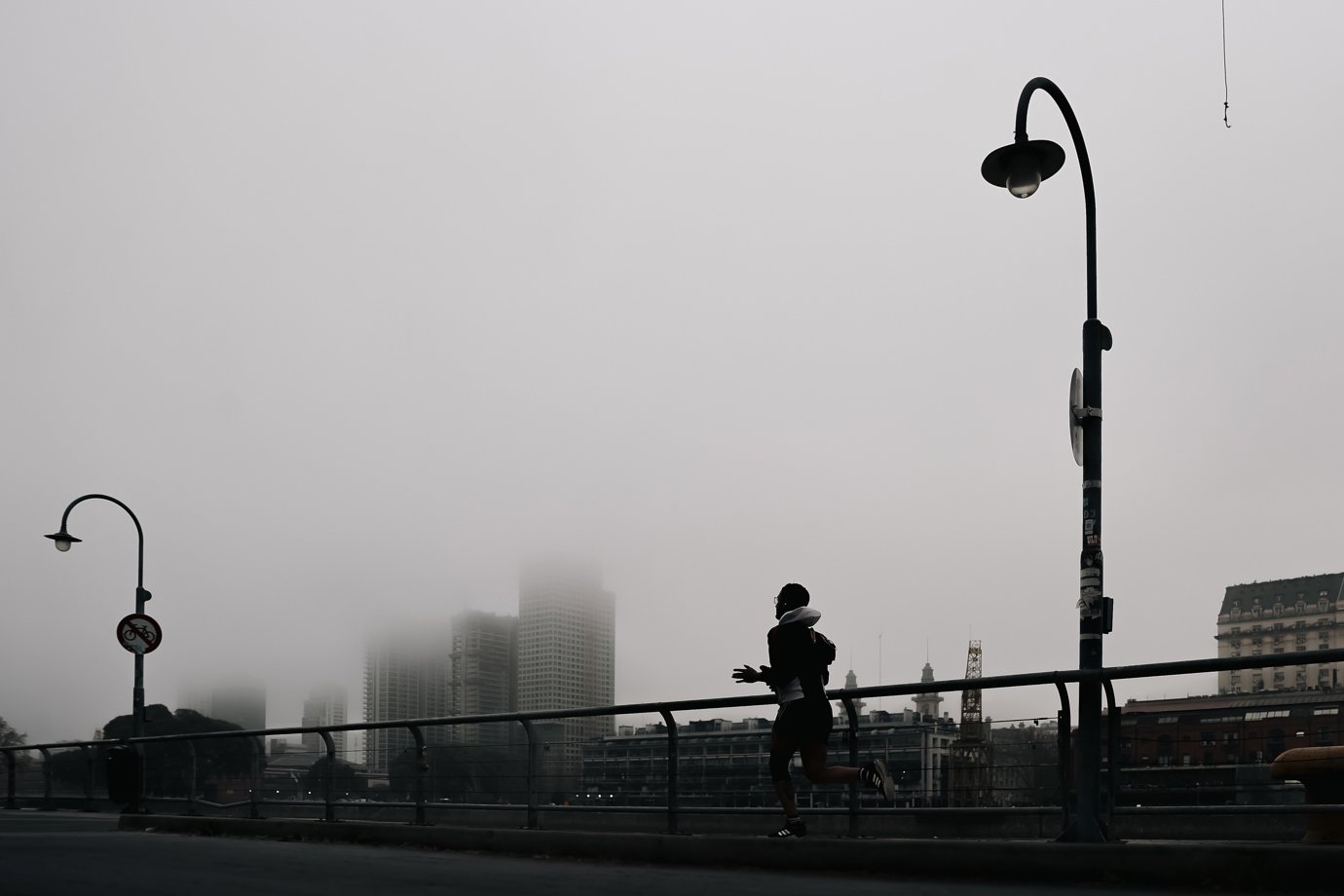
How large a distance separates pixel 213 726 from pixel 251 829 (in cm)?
6980

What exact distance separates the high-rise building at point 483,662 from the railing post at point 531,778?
8615 centimetres

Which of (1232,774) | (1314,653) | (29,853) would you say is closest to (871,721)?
(1232,774)

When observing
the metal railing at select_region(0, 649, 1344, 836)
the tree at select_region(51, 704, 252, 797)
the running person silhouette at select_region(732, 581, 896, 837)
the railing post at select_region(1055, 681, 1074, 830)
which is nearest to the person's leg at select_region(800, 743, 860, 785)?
the running person silhouette at select_region(732, 581, 896, 837)

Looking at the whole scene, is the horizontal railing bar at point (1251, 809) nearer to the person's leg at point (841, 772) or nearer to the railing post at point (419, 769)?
the person's leg at point (841, 772)

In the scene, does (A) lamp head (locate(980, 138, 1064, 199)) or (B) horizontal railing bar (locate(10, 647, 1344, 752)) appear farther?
(A) lamp head (locate(980, 138, 1064, 199))

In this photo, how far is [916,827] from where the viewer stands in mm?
10383

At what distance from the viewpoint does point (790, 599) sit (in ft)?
33.8

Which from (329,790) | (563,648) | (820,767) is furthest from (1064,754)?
(563,648)

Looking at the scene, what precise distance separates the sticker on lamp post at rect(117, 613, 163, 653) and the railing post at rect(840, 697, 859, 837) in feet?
59.9

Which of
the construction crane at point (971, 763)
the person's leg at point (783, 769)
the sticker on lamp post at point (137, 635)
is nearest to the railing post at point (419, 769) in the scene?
the person's leg at point (783, 769)

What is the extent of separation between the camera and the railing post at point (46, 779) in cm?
2564

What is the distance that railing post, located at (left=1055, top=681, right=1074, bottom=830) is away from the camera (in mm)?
9555

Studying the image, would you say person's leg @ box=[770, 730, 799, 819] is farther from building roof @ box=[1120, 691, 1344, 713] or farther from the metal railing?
building roof @ box=[1120, 691, 1344, 713]

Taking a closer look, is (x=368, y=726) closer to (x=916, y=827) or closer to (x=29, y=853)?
(x=29, y=853)
